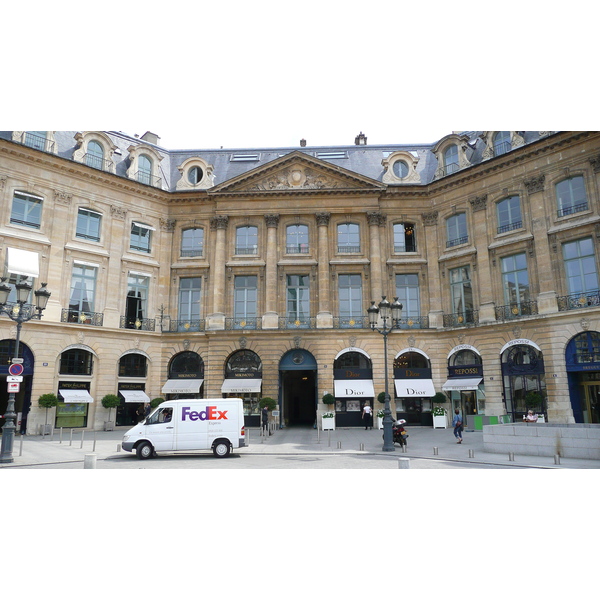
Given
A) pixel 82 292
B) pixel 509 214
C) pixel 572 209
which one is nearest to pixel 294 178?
pixel 509 214

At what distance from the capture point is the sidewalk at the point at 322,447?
16.6 m

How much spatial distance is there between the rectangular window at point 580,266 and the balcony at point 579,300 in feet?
0.78

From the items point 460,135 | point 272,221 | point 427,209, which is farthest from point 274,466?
point 460,135

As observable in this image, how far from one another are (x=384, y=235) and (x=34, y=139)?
22902 mm

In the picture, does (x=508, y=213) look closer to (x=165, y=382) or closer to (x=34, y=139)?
(x=165, y=382)

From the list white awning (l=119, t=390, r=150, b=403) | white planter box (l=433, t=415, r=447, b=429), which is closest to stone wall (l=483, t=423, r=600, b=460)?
white planter box (l=433, t=415, r=447, b=429)

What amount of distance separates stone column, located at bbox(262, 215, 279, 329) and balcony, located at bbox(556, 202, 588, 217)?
57.2 ft

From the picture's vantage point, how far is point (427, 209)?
33625 mm

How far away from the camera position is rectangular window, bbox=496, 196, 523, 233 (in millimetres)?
29159

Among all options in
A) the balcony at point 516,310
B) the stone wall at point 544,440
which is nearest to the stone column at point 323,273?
the balcony at point 516,310

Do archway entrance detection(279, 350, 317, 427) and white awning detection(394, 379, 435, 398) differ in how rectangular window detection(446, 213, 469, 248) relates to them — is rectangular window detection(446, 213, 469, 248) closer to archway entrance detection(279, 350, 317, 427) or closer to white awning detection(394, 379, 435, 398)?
white awning detection(394, 379, 435, 398)

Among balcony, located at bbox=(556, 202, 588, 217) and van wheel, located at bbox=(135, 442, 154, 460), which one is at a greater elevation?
balcony, located at bbox=(556, 202, 588, 217)

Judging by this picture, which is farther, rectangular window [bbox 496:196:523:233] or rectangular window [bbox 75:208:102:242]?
rectangular window [bbox 75:208:102:242]

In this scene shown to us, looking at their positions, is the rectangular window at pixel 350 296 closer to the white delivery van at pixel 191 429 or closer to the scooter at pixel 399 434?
the scooter at pixel 399 434
